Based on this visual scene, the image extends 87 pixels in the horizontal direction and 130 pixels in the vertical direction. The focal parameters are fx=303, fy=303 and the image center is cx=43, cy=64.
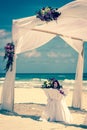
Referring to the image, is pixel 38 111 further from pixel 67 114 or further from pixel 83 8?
pixel 83 8

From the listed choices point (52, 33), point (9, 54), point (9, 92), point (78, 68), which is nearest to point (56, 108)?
point (9, 92)

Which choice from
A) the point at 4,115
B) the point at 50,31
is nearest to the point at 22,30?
the point at 50,31

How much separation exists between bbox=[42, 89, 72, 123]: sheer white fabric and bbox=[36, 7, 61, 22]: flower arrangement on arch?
2165 mm

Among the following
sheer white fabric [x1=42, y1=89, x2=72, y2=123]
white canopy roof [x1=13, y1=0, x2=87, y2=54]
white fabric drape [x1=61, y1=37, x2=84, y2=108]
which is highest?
white canopy roof [x1=13, y1=0, x2=87, y2=54]

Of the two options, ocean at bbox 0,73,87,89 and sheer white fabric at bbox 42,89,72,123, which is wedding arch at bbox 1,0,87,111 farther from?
ocean at bbox 0,73,87,89

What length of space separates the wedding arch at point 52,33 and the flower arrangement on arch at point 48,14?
0.14 metres

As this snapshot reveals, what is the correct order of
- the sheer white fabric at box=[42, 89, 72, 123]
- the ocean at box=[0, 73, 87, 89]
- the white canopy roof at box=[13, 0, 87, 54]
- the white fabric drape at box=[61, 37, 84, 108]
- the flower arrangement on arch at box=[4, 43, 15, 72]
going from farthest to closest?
the ocean at box=[0, 73, 87, 89] < the white fabric drape at box=[61, 37, 84, 108] < the flower arrangement on arch at box=[4, 43, 15, 72] < the sheer white fabric at box=[42, 89, 72, 123] < the white canopy roof at box=[13, 0, 87, 54]

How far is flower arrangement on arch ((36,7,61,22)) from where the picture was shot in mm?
8959

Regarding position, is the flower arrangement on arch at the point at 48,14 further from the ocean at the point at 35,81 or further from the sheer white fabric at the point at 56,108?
the ocean at the point at 35,81

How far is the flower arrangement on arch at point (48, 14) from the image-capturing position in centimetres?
896

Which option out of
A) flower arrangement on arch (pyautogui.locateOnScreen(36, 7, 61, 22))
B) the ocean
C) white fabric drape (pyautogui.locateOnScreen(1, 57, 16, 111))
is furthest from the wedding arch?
the ocean

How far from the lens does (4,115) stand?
979cm

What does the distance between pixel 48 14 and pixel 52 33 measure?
206 cm

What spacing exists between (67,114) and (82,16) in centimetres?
294
